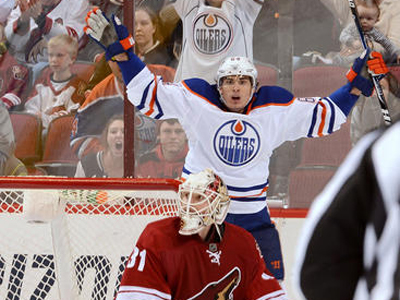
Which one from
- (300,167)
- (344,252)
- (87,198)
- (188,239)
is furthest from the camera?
(300,167)

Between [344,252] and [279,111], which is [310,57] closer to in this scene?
[279,111]

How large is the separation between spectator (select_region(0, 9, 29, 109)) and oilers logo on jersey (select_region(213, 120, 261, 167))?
1.63 meters

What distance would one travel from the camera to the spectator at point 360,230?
65 centimetres

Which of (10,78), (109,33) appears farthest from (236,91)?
(10,78)

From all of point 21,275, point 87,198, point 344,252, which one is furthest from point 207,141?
point 344,252

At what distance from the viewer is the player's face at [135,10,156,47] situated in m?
3.86

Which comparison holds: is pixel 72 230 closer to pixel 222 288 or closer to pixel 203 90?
pixel 203 90

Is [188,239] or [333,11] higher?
[333,11]

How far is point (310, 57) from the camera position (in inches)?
151

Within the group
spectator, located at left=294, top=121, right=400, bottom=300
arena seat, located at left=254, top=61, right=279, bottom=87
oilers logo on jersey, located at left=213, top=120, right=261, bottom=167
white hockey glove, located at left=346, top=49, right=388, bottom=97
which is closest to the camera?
spectator, located at left=294, top=121, right=400, bottom=300

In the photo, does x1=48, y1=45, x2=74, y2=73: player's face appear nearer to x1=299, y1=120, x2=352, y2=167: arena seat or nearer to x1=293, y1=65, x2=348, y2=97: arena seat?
x1=293, y1=65, x2=348, y2=97: arena seat

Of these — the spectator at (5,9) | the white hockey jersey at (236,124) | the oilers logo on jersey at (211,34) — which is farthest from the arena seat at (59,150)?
the white hockey jersey at (236,124)

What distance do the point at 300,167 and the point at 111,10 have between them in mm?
1225

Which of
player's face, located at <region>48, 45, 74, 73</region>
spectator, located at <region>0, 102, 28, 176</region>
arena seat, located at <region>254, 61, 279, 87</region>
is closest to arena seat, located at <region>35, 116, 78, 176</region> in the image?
spectator, located at <region>0, 102, 28, 176</region>
